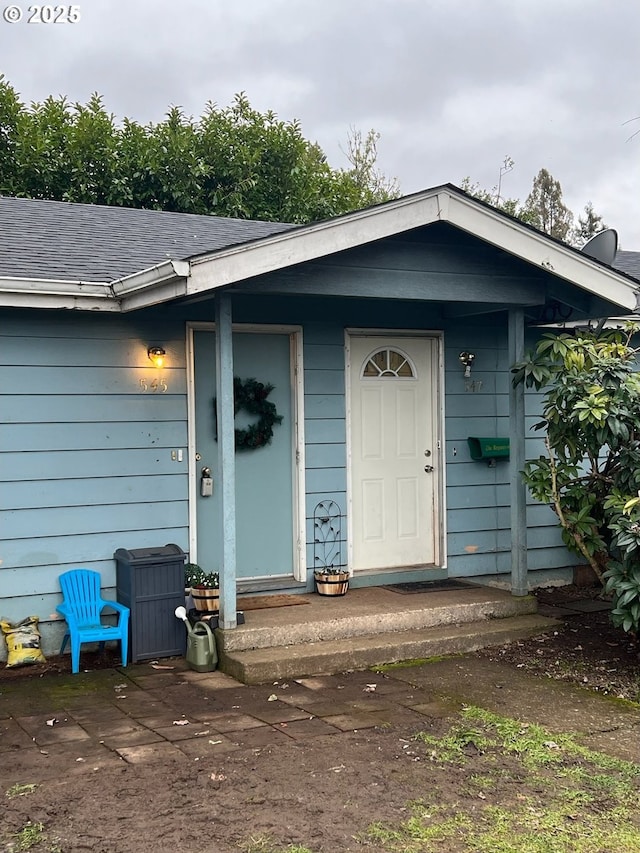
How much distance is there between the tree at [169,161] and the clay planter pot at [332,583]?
1148 centimetres

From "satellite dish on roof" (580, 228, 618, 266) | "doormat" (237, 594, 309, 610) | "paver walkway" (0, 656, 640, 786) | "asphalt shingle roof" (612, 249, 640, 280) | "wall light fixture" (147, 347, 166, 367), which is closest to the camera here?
"paver walkway" (0, 656, 640, 786)

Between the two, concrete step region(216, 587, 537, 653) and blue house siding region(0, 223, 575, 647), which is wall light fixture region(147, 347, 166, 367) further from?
concrete step region(216, 587, 537, 653)

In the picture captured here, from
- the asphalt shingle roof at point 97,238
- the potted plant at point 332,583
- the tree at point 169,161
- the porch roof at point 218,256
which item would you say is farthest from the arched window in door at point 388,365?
the tree at point 169,161

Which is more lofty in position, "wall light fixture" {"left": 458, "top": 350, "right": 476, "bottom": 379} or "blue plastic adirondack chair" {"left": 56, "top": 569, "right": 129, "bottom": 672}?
"wall light fixture" {"left": 458, "top": 350, "right": 476, "bottom": 379}

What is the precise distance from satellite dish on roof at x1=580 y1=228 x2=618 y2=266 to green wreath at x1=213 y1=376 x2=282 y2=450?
2958 millimetres

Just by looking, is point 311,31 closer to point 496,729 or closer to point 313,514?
point 313,514

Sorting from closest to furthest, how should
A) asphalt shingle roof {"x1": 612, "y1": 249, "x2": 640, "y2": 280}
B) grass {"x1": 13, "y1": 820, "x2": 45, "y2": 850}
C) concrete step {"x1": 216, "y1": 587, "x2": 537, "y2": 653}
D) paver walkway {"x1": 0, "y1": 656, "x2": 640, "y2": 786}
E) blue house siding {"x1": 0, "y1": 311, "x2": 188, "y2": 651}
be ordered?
1. grass {"x1": 13, "y1": 820, "x2": 45, "y2": 850}
2. paver walkway {"x1": 0, "y1": 656, "x2": 640, "y2": 786}
3. concrete step {"x1": 216, "y1": 587, "x2": 537, "y2": 653}
4. blue house siding {"x1": 0, "y1": 311, "x2": 188, "y2": 651}
5. asphalt shingle roof {"x1": 612, "y1": 249, "x2": 640, "y2": 280}

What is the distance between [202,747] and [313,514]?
2.86 metres

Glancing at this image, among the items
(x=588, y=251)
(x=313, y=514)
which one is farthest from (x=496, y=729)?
(x=588, y=251)

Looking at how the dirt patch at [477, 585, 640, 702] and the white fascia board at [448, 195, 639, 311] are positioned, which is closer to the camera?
the dirt patch at [477, 585, 640, 702]

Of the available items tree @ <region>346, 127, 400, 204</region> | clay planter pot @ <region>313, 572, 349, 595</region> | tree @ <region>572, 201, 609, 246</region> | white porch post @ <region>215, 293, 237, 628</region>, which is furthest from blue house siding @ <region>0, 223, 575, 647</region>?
tree @ <region>572, 201, 609, 246</region>

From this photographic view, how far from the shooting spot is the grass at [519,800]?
324cm

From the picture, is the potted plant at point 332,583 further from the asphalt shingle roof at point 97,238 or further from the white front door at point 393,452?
the asphalt shingle roof at point 97,238

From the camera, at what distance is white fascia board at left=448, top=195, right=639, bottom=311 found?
5.85 meters
